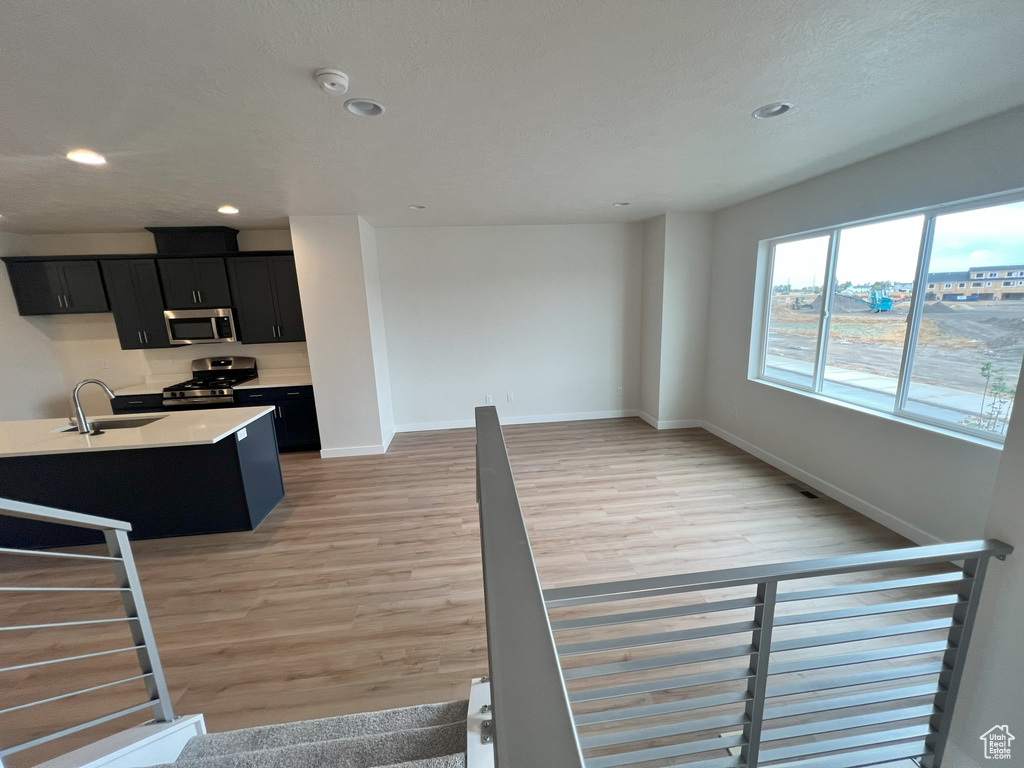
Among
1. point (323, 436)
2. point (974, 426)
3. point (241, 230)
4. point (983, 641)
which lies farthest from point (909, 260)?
point (241, 230)

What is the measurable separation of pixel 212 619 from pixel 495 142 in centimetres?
333

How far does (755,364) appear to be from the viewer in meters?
4.49

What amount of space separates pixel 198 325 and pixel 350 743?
5.01 meters

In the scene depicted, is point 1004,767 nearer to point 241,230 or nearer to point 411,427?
point 411,427

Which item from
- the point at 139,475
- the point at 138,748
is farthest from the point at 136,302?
the point at 138,748

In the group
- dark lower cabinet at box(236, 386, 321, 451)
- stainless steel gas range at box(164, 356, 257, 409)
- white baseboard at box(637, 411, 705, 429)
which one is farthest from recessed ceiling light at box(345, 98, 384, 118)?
white baseboard at box(637, 411, 705, 429)

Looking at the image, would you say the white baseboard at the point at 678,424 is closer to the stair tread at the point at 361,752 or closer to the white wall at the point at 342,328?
the white wall at the point at 342,328

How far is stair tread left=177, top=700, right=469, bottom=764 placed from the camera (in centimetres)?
159

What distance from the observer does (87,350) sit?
4980mm

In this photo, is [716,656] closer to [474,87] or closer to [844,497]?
[474,87]

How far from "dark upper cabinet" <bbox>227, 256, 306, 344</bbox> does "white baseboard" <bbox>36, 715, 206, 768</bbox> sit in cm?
407

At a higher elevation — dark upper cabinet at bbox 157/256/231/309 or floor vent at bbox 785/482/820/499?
dark upper cabinet at bbox 157/256/231/309

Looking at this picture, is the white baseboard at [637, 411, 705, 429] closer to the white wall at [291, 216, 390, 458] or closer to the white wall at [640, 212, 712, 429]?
the white wall at [640, 212, 712, 429]

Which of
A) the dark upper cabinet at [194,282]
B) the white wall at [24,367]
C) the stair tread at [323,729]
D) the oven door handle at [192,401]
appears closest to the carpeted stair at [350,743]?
the stair tread at [323,729]
